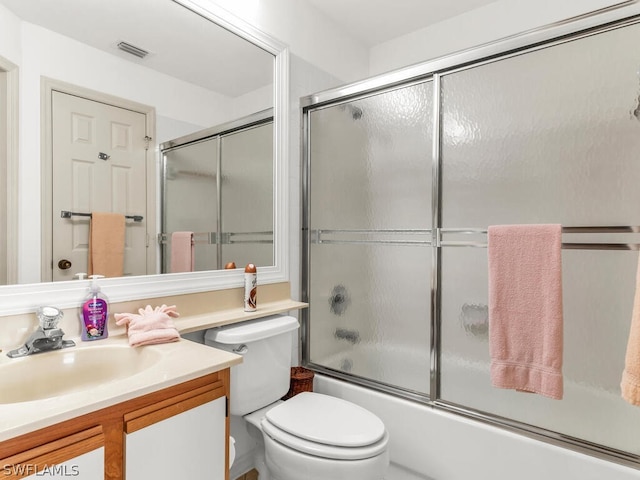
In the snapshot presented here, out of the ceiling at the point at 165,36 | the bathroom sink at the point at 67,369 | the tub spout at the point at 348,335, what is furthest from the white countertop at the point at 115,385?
the tub spout at the point at 348,335

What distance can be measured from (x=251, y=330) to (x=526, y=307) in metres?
1.03

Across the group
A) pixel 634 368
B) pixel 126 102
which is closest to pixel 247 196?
pixel 126 102

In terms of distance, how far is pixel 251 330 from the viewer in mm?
1468

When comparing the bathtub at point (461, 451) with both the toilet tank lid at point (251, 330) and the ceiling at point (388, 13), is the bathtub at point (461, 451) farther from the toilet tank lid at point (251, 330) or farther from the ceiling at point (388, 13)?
the ceiling at point (388, 13)

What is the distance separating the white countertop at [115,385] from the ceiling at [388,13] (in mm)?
1944

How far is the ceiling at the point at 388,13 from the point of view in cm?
210

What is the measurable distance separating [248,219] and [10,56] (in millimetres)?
1001

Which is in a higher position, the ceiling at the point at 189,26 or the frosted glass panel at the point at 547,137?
the ceiling at the point at 189,26

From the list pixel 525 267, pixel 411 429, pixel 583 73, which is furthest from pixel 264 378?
pixel 583 73

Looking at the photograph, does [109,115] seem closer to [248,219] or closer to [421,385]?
[248,219]

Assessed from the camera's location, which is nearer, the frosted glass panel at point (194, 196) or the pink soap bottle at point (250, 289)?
the frosted glass panel at point (194, 196)

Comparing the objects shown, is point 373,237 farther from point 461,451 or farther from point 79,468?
point 79,468

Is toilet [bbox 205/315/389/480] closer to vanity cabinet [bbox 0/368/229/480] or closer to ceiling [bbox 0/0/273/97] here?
vanity cabinet [bbox 0/368/229/480]

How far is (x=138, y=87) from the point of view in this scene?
4.52 feet
